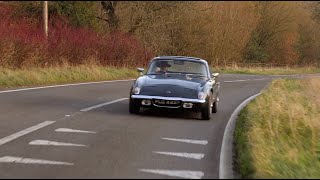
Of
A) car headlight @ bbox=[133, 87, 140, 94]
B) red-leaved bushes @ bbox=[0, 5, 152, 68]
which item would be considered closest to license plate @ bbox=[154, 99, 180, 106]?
car headlight @ bbox=[133, 87, 140, 94]

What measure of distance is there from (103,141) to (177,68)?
4709mm

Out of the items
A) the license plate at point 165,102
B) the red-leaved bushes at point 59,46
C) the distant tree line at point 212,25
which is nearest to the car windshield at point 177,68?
the license plate at point 165,102

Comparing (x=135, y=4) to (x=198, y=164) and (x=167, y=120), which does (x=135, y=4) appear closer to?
(x=167, y=120)

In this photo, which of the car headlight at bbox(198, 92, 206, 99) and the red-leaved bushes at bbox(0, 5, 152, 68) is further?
the red-leaved bushes at bbox(0, 5, 152, 68)

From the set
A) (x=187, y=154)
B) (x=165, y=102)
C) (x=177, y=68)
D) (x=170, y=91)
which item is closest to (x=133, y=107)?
(x=165, y=102)

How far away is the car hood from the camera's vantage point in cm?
1180

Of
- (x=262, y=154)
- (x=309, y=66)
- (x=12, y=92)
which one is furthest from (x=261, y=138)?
(x=309, y=66)

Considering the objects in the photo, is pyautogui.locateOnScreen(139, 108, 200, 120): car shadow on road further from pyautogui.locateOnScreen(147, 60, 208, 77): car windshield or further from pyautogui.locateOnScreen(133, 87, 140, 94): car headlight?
pyautogui.locateOnScreen(147, 60, 208, 77): car windshield

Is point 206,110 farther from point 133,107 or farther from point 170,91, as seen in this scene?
point 133,107

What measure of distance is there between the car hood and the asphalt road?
54 cm

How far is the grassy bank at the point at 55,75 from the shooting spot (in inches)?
792

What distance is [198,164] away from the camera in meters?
7.30

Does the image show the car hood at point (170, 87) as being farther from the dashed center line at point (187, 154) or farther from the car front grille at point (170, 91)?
the dashed center line at point (187, 154)

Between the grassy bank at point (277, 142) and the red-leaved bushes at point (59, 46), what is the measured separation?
43.1 ft
